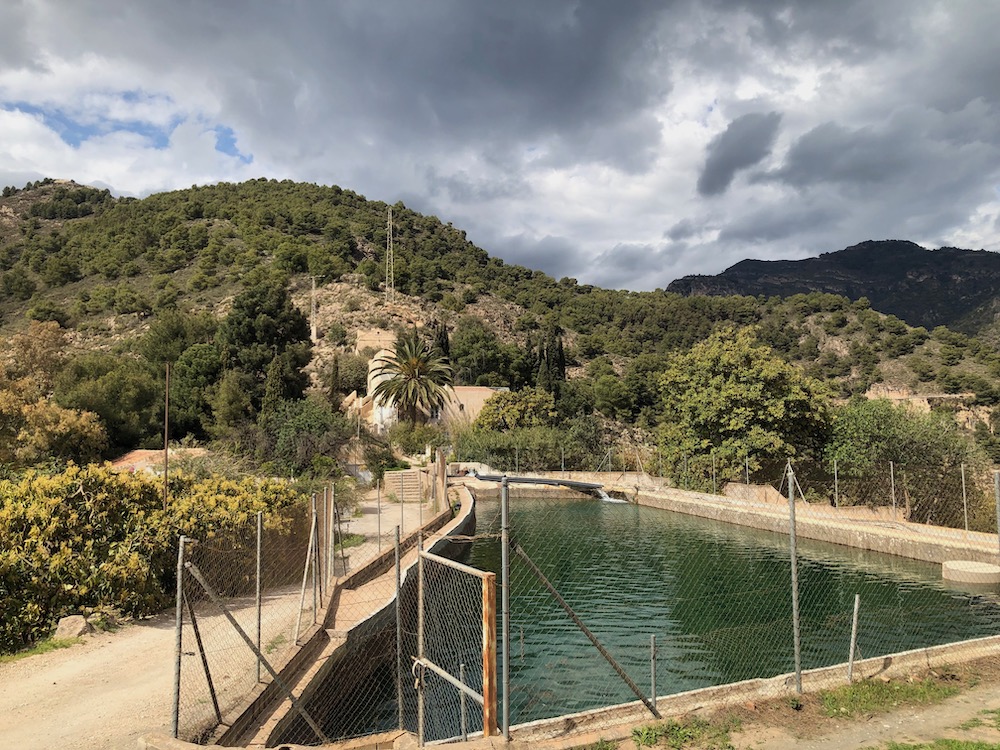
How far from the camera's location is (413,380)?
140 feet

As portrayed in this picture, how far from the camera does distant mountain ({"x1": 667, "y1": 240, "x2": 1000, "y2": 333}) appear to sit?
115750mm

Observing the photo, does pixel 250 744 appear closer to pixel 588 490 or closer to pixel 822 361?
pixel 588 490

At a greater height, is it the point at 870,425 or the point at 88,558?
the point at 870,425

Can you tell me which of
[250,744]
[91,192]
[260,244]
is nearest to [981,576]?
[250,744]

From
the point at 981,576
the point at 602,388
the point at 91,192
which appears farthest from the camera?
the point at 91,192

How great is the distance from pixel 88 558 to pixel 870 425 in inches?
964

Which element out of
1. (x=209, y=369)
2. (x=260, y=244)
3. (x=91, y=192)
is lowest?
(x=209, y=369)

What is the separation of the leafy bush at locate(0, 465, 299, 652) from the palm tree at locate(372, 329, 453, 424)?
101ft

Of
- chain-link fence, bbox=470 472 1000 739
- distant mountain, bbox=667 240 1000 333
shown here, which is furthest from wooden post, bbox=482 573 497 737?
distant mountain, bbox=667 240 1000 333

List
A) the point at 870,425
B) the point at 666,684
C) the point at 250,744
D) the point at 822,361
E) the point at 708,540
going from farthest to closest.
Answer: the point at 822,361
the point at 870,425
the point at 708,540
the point at 666,684
the point at 250,744

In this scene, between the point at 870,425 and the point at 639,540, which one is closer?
the point at 639,540

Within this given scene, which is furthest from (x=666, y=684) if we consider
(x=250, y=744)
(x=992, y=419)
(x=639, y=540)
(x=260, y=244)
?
(x=260, y=244)

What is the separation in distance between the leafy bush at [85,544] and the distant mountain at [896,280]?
378 feet

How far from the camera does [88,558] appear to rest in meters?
9.89
